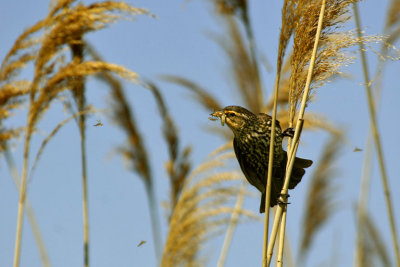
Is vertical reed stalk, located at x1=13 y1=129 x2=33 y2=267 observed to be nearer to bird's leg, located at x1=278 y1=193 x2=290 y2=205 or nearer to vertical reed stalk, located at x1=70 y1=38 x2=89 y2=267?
vertical reed stalk, located at x1=70 y1=38 x2=89 y2=267

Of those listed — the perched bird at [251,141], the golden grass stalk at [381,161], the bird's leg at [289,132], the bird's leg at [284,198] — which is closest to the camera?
the bird's leg at [284,198]

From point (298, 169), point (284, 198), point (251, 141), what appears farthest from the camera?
point (251, 141)

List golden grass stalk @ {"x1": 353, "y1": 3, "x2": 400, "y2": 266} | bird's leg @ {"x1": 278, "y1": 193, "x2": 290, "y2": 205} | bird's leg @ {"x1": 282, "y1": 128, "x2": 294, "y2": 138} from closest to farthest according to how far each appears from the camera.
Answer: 1. bird's leg @ {"x1": 278, "y1": 193, "x2": 290, "y2": 205}
2. bird's leg @ {"x1": 282, "y1": 128, "x2": 294, "y2": 138}
3. golden grass stalk @ {"x1": 353, "y1": 3, "x2": 400, "y2": 266}

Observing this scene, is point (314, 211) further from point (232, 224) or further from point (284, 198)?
point (284, 198)

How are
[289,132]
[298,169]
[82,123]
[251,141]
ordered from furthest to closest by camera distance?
[82,123], [251,141], [298,169], [289,132]

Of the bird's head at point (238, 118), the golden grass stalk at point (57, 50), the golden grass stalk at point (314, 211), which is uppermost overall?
the golden grass stalk at point (57, 50)

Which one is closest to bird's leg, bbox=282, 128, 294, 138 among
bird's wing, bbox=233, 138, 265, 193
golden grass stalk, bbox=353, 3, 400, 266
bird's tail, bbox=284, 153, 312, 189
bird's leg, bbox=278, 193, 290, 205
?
bird's leg, bbox=278, 193, 290, 205

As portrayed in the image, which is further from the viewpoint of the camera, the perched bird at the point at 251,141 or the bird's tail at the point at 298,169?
the perched bird at the point at 251,141

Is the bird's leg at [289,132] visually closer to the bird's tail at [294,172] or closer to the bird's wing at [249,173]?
the bird's tail at [294,172]

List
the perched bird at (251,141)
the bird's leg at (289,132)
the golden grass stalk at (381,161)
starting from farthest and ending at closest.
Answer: the perched bird at (251,141) → the golden grass stalk at (381,161) → the bird's leg at (289,132)

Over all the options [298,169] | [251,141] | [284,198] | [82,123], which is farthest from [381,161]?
[82,123]

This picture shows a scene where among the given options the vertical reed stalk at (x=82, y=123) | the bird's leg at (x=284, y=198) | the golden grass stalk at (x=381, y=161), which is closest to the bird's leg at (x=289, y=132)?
the bird's leg at (x=284, y=198)

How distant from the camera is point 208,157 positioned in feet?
12.8

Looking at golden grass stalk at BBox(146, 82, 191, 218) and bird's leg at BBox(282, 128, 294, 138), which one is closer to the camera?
bird's leg at BBox(282, 128, 294, 138)
